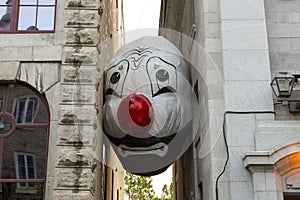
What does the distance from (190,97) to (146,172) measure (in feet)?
7.49

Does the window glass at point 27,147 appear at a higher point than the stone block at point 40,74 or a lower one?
lower

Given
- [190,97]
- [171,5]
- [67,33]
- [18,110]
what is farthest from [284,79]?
[171,5]

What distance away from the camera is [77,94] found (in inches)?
372

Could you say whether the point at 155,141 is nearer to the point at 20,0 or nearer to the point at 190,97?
the point at 190,97

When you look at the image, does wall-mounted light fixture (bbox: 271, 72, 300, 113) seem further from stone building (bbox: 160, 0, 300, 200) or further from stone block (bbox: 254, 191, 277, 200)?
stone block (bbox: 254, 191, 277, 200)

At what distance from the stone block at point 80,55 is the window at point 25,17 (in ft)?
2.43

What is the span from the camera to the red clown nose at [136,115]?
10148mm

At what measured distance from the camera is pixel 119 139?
421 inches

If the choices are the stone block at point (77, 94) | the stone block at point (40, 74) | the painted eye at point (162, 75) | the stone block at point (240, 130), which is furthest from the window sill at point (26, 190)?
the stone block at point (240, 130)

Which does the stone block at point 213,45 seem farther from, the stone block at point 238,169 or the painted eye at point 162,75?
the stone block at point 238,169

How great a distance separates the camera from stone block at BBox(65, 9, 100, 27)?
9.96 m

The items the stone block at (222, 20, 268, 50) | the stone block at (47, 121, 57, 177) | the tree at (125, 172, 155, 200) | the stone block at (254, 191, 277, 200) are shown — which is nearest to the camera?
the stone block at (254, 191, 277, 200)

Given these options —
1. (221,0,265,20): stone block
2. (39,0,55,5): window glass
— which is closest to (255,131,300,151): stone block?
(221,0,265,20): stone block

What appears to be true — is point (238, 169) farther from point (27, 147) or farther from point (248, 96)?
point (27, 147)
